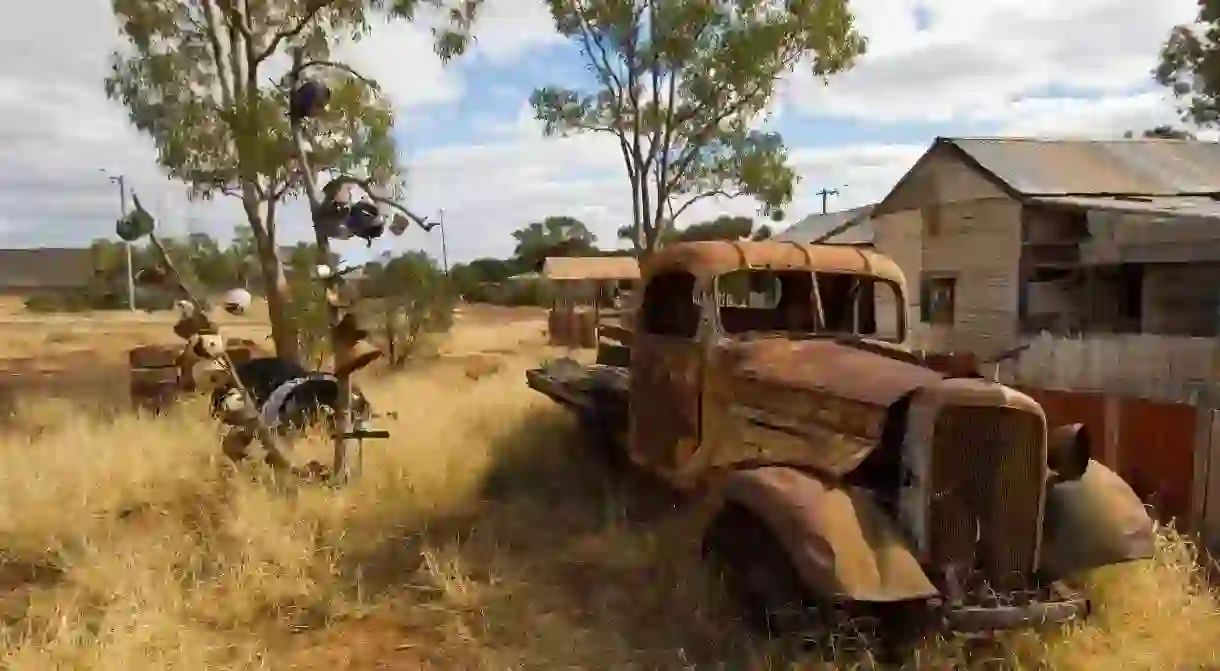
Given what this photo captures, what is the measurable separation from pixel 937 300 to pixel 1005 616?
10871mm

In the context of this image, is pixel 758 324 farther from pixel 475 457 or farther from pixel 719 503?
pixel 475 457

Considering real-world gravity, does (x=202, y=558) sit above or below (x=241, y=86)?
below

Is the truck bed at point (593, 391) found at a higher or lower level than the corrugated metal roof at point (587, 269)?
lower

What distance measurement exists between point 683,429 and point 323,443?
3.56m

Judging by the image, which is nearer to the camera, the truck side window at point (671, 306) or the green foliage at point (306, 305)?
the truck side window at point (671, 306)

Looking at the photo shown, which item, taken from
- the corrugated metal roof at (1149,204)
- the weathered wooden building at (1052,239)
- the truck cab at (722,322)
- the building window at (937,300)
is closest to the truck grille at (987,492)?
the truck cab at (722,322)

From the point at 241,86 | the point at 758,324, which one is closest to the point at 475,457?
the point at 758,324

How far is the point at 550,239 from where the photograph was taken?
64.2 meters

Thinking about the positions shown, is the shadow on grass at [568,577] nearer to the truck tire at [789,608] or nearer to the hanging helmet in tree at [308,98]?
the truck tire at [789,608]

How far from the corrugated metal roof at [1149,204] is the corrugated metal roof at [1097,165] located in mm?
163

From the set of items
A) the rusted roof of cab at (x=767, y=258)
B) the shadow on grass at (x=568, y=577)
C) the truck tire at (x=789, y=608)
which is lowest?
A: the shadow on grass at (x=568, y=577)

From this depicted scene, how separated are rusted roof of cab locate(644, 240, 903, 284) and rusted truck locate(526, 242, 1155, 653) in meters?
0.12

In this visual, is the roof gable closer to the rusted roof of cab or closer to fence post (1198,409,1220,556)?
fence post (1198,409,1220,556)

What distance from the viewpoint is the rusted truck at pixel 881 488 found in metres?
4.21
